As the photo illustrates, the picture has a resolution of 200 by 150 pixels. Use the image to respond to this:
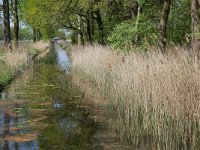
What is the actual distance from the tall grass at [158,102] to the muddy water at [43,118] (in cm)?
92

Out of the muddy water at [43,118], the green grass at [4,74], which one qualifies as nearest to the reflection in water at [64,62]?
the green grass at [4,74]

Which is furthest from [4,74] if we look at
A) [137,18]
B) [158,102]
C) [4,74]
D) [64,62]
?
[64,62]

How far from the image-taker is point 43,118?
1016 cm

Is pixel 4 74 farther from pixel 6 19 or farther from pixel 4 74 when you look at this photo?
pixel 6 19

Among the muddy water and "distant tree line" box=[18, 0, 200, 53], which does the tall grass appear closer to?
the muddy water

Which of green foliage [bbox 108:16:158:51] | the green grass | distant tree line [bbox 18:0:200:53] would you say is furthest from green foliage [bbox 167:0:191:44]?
the green grass

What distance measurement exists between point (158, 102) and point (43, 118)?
3.59m

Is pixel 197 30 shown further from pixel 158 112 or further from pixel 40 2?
pixel 40 2

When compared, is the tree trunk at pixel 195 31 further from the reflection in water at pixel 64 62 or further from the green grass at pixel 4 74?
the reflection in water at pixel 64 62

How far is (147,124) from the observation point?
26.2 feet

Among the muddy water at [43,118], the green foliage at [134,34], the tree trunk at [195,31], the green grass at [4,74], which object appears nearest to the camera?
the muddy water at [43,118]

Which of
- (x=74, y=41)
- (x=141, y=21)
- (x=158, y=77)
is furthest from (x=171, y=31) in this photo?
(x=74, y=41)

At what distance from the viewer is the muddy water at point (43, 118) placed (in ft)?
26.2

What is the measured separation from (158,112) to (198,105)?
1.24 meters
